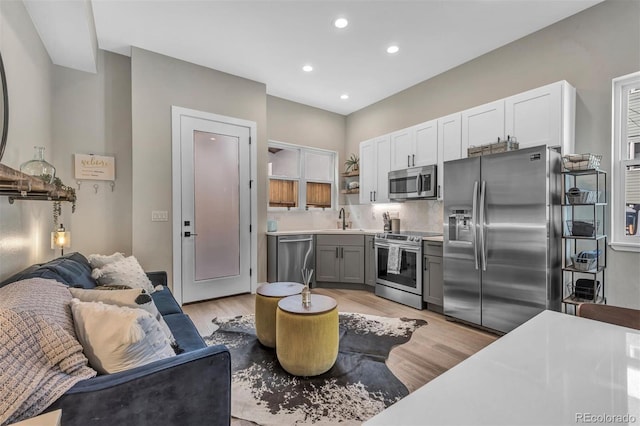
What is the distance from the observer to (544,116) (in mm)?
3078

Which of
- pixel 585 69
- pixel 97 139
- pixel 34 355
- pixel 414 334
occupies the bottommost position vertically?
pixel 414 334

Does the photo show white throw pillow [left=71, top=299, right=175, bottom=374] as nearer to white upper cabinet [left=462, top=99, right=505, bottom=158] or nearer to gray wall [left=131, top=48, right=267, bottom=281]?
gray wall [left=131, top=48, right=267, bottom=281]

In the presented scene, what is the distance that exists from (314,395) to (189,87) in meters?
3.91

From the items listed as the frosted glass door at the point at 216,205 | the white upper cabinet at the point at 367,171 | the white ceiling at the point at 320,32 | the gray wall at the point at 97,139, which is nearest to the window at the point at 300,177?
the white upper cabinet at the point at 367,171

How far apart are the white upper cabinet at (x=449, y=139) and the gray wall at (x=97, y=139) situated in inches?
158

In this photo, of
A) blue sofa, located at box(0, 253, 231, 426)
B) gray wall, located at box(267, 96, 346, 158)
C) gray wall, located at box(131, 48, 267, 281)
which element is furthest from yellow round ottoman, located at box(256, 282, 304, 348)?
gray wall, located at box(267, 96, 346, 158)

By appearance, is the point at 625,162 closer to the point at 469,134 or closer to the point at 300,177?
the point at 469,134

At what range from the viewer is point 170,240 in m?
3.91

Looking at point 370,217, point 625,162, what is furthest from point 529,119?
point 370,217

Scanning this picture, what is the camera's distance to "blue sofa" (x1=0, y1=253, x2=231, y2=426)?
3.53 ft

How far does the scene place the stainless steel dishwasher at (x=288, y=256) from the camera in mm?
4625

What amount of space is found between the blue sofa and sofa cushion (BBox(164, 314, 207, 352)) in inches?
20.7

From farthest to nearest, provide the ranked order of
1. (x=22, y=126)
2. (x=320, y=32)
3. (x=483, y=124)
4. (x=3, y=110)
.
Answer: (x=483, y=124)
(x=320, y=32)
(x=22, y=126)
(x=3, y=110)

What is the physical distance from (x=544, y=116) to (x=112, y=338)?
154 inches
